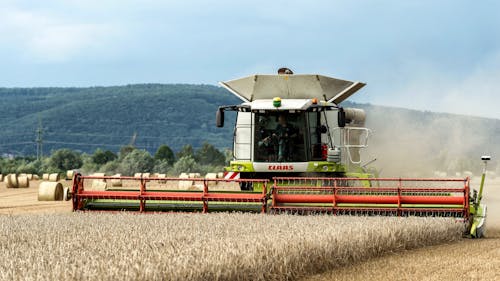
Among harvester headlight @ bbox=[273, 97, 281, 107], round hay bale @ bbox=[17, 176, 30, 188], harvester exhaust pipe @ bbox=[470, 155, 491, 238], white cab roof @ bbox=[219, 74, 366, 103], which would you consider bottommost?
round hay bale @ bbox=[17, 176, 30, 188]

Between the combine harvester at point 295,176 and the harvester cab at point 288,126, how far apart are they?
19mm

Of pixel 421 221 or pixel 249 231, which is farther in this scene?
pixel 421 221

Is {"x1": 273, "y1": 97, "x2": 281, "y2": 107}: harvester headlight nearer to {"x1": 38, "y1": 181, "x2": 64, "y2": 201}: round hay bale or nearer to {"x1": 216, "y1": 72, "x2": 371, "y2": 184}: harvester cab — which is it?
{"x1": 216, "y1": 72, "x2": 371, "y2": 184}: harvester cab

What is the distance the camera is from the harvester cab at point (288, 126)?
14539 millimetres

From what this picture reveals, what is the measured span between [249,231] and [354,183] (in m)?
5.54

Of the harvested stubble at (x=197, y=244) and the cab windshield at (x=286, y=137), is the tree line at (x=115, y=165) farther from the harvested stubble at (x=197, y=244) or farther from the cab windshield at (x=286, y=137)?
the harvested stubble at (x=197, y=244)

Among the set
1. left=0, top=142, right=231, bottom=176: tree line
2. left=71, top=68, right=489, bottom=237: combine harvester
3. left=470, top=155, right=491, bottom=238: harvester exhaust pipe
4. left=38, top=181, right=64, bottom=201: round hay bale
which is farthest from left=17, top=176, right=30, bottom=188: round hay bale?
left=470, top=155, right=491, bottom=238: harvester exhaust pipe

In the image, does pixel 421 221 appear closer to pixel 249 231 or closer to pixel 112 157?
pixel 249 231

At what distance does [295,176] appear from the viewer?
1453 cm

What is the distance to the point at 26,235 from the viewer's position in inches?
363

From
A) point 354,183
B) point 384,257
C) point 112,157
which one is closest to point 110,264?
point 384,257

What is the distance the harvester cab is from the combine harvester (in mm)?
19

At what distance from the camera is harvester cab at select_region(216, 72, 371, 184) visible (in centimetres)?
1454

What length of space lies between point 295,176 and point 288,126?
0.98 m
